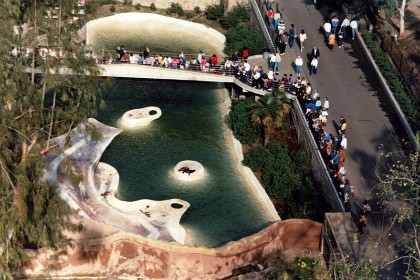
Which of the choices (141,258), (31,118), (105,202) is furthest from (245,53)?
(31,118)

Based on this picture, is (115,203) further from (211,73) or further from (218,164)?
(211,73)

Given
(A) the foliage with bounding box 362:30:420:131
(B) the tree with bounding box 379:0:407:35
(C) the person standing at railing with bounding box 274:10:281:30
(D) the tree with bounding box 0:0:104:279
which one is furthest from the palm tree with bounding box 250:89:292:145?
(D) the tree with bounding box 0:0:104:279

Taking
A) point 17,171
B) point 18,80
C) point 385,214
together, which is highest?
point 18,80

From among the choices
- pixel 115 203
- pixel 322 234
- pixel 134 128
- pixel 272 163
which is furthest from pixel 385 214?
pixel 134 128

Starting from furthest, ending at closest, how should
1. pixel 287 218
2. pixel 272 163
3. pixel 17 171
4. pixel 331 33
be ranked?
1. pixel 331 33
2. pixel 272 163
3. pixel 287 218
4. pixel 17 171

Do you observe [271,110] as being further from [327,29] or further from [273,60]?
[327,29]

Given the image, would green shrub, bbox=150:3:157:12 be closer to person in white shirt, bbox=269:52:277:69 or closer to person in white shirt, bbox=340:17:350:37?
person in white shirt, bbox=269:52:277:69
